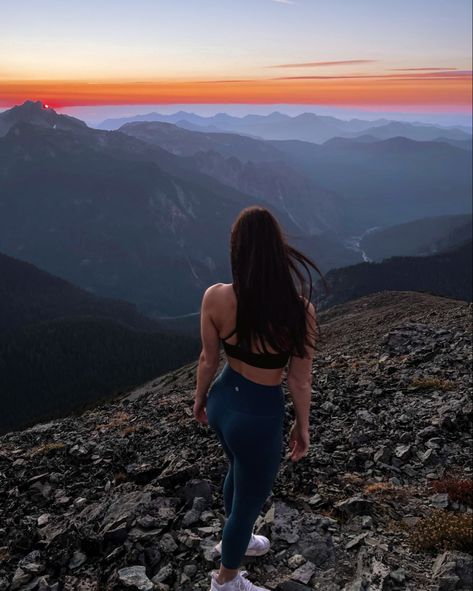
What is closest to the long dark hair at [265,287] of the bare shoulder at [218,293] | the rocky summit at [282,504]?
the bare shoulder at [218,293]

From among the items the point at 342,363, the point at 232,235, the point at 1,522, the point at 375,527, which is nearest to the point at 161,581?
the point at 375,527

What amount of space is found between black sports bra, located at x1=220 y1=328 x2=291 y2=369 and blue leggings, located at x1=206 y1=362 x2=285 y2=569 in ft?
0.73

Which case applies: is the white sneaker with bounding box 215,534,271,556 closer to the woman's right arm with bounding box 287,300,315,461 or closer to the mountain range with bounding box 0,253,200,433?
the woman's right arm with bounding box 287,300,315,461

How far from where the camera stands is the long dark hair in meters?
5.02

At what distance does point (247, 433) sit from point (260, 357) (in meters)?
0.83

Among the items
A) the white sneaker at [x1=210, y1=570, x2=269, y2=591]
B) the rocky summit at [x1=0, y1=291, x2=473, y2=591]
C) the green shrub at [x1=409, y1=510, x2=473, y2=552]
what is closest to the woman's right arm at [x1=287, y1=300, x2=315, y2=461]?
the white sneaker at [x1=210, y1=570, x2=269, y2=591]

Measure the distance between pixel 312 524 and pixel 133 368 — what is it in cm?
16961

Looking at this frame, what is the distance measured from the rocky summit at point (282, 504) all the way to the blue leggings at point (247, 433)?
76.9 inches

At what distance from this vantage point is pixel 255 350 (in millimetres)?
5203

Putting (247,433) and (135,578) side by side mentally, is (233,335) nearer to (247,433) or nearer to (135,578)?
(247,433)

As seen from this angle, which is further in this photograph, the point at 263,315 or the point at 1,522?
the point at 1,522

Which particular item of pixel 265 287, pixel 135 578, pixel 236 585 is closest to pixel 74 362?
pixel 135 578

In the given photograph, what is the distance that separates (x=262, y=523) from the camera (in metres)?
8.23

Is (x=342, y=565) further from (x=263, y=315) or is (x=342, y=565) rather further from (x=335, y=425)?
(x=335, y=425)
